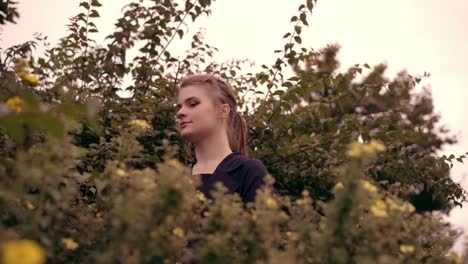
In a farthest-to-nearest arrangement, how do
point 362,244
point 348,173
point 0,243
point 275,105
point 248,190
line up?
1. point 275,105
2. point 248,190
3. point 362,244
4. point 348,173
5. point 0,243

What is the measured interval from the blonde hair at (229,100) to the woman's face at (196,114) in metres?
0.08

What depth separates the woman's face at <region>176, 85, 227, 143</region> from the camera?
3.41m

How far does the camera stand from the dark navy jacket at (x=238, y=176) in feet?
10.6

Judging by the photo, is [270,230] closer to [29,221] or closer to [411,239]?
[411,239]

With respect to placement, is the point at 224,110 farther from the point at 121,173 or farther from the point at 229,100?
the point at 121,173

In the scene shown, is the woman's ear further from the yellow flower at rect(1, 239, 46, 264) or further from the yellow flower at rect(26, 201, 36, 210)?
the yellow flower at rect(1, 239, 46, 264)

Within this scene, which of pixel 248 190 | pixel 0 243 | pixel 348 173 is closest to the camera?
pixel 0 243

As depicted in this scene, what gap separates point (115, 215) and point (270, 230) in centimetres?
37

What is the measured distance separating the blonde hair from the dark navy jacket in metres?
0.38

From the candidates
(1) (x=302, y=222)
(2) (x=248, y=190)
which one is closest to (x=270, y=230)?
(1) (x=302, y=222)

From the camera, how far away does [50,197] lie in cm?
139

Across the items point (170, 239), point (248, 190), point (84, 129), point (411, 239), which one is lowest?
point (170, 239)

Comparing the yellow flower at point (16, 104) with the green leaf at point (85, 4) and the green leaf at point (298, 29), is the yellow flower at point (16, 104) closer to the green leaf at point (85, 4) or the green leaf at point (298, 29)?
the green leaf at point (85, 4)

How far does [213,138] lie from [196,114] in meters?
0.20
